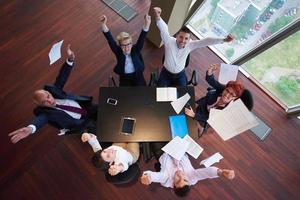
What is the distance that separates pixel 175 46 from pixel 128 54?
50 cm

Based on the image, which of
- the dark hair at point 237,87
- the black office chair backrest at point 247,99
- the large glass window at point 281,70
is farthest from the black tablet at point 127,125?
the large glass window at point 281,70

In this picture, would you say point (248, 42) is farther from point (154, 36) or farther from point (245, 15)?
point (154, 36)

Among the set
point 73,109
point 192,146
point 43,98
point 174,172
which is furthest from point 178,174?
point 43,98

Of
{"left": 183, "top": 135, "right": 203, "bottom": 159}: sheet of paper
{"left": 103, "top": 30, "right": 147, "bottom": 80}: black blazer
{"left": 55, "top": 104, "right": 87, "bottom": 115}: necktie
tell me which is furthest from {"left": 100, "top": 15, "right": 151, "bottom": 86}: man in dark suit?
{"left": 183, "top": 135, "right": 203, "bottom": 159}: sheet of paper

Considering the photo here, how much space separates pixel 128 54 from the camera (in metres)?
2.91

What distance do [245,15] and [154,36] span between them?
1.20m

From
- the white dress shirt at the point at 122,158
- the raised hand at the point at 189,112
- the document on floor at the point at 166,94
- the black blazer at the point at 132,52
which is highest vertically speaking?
the black blazer at the point at 132,52

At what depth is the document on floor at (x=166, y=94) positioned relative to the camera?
2.76 meters

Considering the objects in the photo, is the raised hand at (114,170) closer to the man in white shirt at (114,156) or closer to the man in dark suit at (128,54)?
the man in white shirt at (114,156)

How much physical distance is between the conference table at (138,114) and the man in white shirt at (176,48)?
40 centimetres

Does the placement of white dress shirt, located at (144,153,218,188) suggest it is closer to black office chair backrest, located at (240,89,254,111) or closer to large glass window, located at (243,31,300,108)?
black office chair backrest, located at (240,89,254,111)

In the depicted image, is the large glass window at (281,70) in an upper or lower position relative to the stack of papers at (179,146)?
upper

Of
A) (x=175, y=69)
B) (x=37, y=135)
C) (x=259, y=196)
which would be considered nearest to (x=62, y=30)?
(x=37, y=135)

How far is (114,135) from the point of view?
8.51ft
